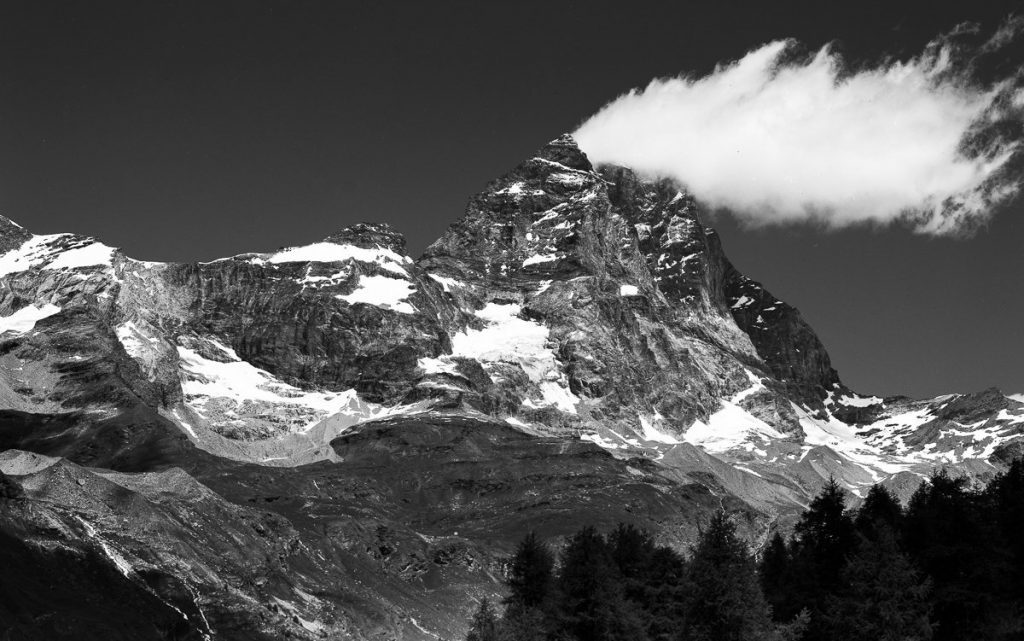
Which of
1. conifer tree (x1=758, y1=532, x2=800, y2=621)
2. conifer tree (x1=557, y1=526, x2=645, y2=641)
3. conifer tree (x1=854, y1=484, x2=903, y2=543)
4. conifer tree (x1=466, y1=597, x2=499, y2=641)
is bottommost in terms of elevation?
conifer tree (x1=466, y1=597, x2=499, y2=641)

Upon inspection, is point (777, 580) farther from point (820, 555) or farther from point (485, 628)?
point (485, 628)

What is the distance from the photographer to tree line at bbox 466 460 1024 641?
72125 millimetres

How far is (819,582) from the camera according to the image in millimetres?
92250

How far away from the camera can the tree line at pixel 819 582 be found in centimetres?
7212

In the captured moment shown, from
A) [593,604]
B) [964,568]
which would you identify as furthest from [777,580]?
[964,568]

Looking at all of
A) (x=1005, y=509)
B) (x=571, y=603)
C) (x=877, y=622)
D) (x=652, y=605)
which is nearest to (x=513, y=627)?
(x=571, y=603)

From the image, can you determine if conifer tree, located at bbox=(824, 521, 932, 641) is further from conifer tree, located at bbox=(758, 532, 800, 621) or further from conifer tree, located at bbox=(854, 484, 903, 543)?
conifer tree, located at bbox=(854, 484, 903, 543)

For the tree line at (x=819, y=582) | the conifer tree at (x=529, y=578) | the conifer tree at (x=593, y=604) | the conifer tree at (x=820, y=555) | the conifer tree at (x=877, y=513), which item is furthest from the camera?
the conifer tree at (x=529, y=578)

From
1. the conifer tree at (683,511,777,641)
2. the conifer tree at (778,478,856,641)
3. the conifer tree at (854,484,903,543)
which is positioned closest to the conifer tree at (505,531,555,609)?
the conifer tree at (778,478,856,641)

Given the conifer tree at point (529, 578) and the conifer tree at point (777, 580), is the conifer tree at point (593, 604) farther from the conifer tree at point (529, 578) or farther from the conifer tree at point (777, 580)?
the conifer tree at point (777, 580)

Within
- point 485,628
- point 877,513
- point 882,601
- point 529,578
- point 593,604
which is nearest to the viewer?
point 882,601

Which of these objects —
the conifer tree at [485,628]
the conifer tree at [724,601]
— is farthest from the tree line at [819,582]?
the conifer tree at [485,628]

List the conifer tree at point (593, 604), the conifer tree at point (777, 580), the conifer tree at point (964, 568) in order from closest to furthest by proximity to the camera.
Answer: the conifer tree at point (964, 568) < the conifer tree at point (593, 604) < the conifer tree at point (777, 580)

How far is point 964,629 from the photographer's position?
3120 inches
